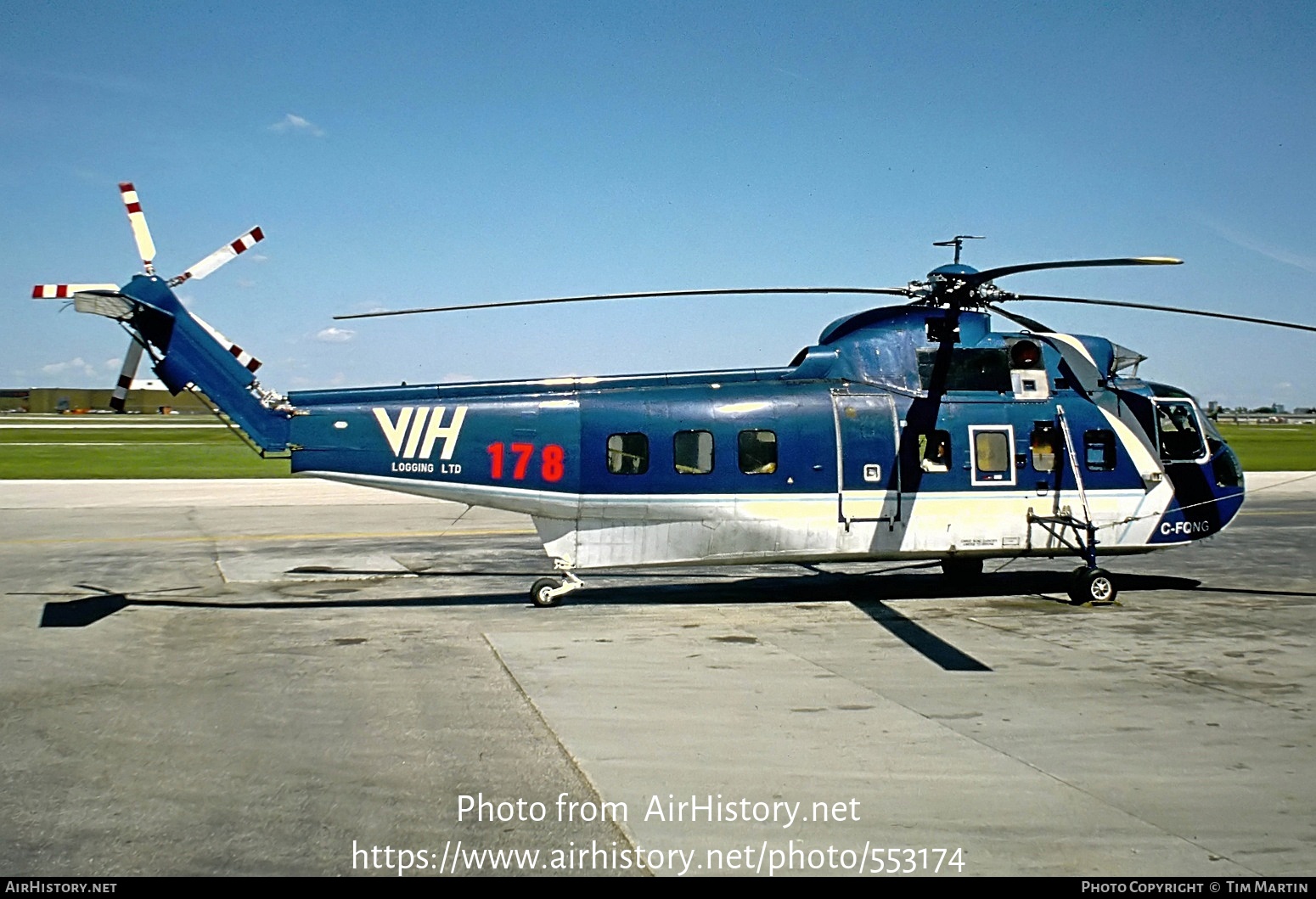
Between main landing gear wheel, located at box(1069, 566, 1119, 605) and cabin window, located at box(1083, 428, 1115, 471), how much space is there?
1.62 metres

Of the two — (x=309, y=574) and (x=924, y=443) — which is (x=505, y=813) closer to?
(x=924, y=443)

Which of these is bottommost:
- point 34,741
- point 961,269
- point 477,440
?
point 34,741

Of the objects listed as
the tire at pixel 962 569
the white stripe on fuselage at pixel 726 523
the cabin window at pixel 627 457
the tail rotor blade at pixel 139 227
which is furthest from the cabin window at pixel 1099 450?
the tail rotor blade at pixel 139 227

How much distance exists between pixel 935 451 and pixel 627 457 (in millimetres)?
4086

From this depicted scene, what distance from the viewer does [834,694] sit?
8711mm

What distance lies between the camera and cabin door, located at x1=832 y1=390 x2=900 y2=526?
1330cm

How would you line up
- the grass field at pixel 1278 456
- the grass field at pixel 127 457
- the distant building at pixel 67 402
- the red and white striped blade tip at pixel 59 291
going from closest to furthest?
the red and white striped blade tip at pixel 59 291
the grass field at pixel 127 457
the grass field at pixel 1278 456
the distant building at pixel 67 402

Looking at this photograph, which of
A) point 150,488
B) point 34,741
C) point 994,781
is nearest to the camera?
point 994,781

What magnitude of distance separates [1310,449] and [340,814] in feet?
229

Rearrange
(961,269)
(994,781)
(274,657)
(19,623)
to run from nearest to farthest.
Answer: (994,781) → (274,657) → (19,623) → (961,269)

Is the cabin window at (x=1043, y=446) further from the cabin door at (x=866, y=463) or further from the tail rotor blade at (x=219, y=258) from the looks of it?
the tail rotor blade at (x=219, y=258)

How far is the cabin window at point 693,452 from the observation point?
13.1 m

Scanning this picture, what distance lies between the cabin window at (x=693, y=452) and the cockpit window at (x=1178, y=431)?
6435 mm
